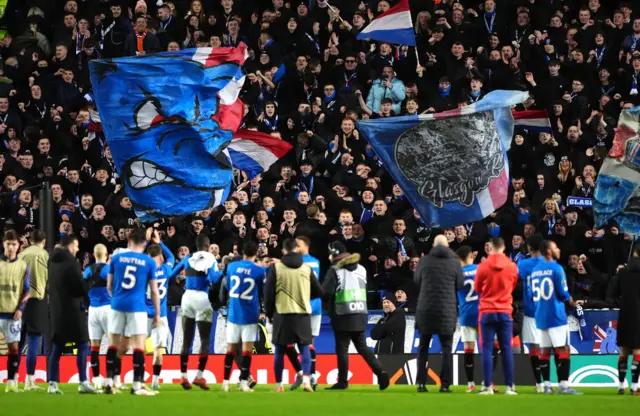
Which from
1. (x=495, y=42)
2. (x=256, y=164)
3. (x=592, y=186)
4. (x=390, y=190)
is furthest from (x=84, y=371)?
(x=495, y=42)

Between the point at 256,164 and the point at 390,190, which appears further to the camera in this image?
the point at 390,190

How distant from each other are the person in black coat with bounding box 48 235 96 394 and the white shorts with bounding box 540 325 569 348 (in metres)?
6.12

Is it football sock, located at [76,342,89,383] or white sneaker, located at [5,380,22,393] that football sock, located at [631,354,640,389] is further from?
white sneaker, located at [5,380,22,393]

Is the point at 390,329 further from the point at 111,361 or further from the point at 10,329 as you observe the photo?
the point at 10,329

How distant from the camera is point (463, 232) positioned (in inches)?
981

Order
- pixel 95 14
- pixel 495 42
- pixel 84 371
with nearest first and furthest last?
1. pixel 84 371
2. pixel 495 42
3. pixel 95 14

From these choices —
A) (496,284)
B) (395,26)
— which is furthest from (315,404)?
(395,26)

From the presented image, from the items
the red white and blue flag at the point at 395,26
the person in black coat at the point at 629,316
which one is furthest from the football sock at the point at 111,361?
the red white and blue flag at the point at 395,26

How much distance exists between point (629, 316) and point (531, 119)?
6193 millimetres

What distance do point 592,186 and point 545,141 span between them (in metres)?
1.59

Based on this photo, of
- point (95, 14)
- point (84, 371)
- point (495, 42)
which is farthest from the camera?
point (95, 14)

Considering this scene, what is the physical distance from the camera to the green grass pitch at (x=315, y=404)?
15648 mm

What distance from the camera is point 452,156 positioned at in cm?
2345

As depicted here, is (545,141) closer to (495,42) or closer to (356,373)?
(495,42)
